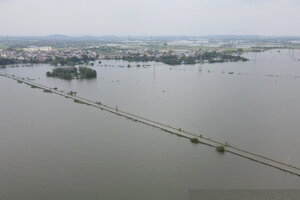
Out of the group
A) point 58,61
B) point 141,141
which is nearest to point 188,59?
point 58,61

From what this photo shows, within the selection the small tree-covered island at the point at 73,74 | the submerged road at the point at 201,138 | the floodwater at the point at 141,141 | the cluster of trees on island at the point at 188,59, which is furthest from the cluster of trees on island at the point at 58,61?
the submerged road at the point at 201,138

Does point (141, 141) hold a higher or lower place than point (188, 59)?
lower

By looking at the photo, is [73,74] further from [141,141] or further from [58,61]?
[141,141]

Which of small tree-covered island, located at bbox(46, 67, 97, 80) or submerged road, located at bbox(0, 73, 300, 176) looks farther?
small tree-covered island, located at bbox(46, 67, 97, 80)

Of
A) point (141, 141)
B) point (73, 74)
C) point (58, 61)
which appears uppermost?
point (58, 61)

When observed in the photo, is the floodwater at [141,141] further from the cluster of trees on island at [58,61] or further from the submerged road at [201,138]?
the cluster of trees on island at [58,61]

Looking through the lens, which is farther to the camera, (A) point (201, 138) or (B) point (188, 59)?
(B) point (188, 59)

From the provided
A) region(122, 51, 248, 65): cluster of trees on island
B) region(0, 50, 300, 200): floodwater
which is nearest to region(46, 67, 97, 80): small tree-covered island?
region(0, 50, 300, 200): floodwater

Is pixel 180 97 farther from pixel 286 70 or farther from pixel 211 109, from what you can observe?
pixel 286 70

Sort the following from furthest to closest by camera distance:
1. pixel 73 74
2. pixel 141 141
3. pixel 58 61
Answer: pixel 58 61
pixel 73 74
pixel 141 141

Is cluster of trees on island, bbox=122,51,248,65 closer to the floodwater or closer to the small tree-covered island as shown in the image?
the small tree-covered island
